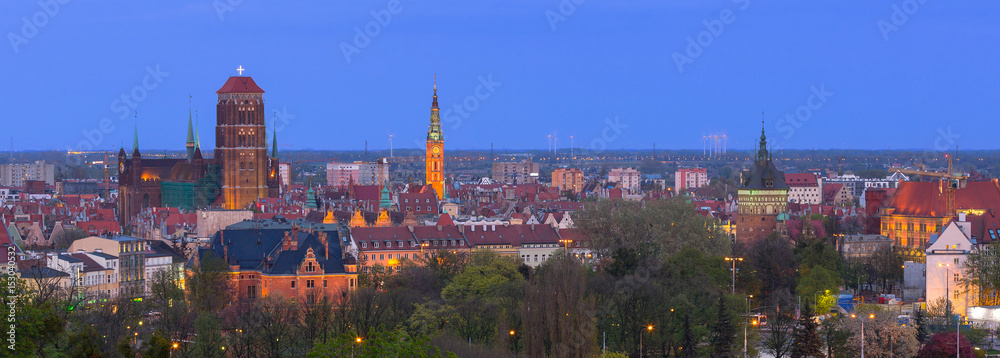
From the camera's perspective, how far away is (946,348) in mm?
49250

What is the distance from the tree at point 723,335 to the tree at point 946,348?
662 centimetres

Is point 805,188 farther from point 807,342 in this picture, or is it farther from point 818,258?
point 807,342

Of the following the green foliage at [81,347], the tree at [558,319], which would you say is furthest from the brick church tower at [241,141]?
the green foliage at [81,347]

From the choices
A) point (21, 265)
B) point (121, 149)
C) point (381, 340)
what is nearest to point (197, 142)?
point (121, 149)

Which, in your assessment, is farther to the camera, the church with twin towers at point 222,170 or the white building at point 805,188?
the white building at point 805,188

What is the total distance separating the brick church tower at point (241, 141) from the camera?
134 meters

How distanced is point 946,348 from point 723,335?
7.68 meters

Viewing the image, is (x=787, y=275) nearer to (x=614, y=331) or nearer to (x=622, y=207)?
(x=622, y=207)

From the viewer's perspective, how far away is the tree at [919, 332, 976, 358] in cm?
4897

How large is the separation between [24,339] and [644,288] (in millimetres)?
33331

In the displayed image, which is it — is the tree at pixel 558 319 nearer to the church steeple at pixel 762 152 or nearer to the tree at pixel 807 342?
the tree at pixel 807 342

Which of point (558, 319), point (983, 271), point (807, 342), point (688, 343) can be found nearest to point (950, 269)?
point (983, 271)

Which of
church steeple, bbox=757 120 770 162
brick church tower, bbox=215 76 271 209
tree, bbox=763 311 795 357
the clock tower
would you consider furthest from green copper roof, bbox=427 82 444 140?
tree, bbox=763 311 795 357

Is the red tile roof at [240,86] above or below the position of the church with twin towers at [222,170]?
above
